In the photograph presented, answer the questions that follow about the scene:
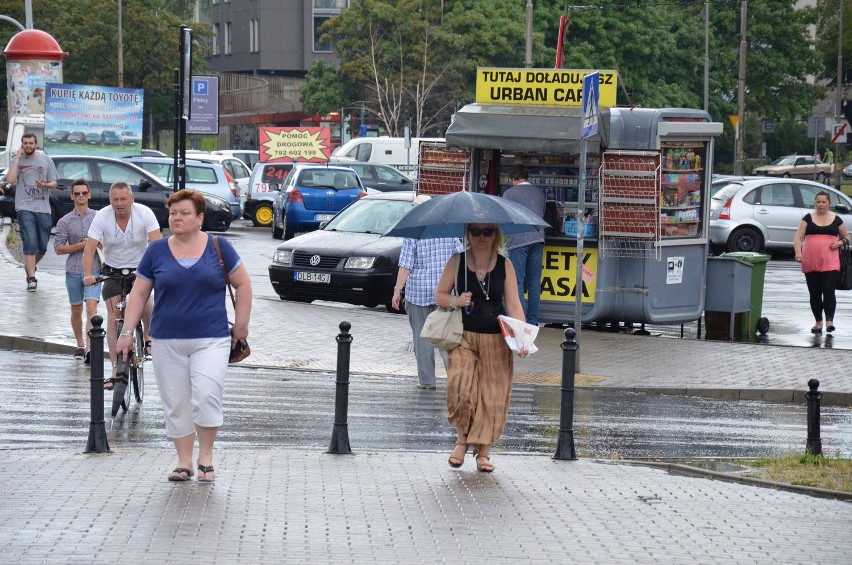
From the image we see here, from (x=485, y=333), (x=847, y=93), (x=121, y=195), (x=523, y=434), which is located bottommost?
(x=523, y=434)

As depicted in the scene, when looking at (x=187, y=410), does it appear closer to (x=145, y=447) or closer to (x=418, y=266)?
(x=145, y=447)

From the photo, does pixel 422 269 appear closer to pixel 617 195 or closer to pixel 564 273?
pixel 617 195

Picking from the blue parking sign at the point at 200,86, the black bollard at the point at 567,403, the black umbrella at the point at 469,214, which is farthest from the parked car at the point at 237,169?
the black bollard at the point at 567,403

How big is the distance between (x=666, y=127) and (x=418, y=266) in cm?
520

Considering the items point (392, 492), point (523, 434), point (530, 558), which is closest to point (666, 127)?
point (523, 434)

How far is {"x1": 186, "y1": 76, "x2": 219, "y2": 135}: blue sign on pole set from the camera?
3394 centimetres

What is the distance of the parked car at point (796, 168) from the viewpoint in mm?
68688

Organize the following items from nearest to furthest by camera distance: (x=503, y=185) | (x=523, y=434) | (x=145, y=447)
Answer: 1. (x=145, y=447)
2. (x=523, y=434)
3. (x=503, y=185)

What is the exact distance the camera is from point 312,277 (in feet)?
62.4

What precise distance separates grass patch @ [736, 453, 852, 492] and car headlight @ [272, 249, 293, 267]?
1035 cm

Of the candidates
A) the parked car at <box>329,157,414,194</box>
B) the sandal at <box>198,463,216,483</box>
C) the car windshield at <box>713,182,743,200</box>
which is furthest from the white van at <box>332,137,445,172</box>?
the sandal at <box>198,463,216,483</box>

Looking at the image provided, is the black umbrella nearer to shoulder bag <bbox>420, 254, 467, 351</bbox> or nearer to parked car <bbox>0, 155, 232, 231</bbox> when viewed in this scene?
shoulder bag <bbox>420, 254, 467, 351</bbox>

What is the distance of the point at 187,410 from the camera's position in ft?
27.0

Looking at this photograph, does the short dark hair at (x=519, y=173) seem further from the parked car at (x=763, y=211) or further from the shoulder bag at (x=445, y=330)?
the parked car at (x=763, y=211)
